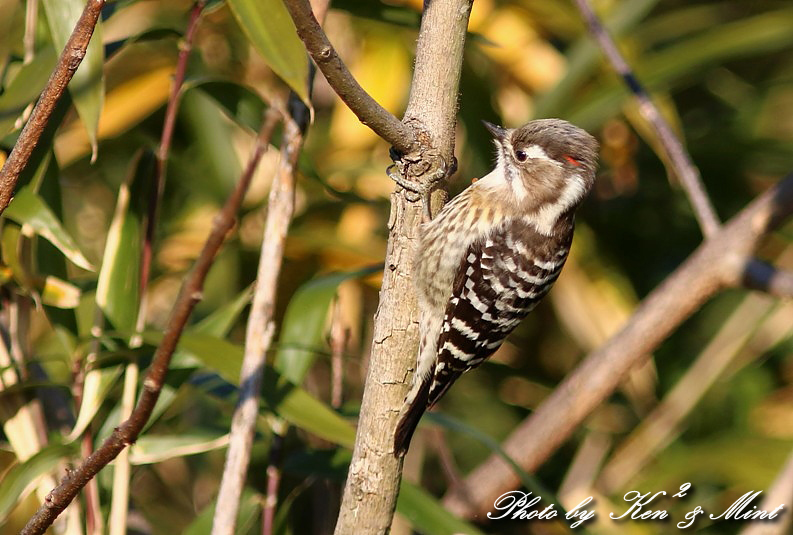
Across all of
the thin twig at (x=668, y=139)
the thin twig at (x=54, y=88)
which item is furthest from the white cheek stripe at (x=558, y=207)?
the thin twig at (x=54, y=88)

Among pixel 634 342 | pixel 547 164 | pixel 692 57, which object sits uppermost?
pixel 692 57

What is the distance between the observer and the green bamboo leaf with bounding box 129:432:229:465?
284cm

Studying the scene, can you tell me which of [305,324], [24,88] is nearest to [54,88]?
[24,88]

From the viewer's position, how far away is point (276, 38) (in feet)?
7.30

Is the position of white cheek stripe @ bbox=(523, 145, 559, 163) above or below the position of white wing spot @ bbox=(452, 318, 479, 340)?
above

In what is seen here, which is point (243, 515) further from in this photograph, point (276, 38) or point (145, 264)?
point (276, 38)

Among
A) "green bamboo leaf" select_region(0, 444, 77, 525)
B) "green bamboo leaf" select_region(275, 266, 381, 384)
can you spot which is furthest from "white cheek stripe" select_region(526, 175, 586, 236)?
"green bamboo leaf" select_region(0, 444, 77, 525)

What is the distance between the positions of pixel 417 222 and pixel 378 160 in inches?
93.1

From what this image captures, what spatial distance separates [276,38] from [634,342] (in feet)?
6.40

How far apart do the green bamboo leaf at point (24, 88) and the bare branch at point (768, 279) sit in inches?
91.5

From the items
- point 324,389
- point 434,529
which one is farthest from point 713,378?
point 434,529

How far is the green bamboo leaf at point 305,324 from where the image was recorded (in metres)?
3.25

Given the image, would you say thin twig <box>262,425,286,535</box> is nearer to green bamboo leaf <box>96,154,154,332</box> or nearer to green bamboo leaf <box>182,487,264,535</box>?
green bamboo leaf <box>182,487,264,535</box>

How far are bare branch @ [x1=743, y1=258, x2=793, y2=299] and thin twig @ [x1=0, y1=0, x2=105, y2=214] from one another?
2.37m
